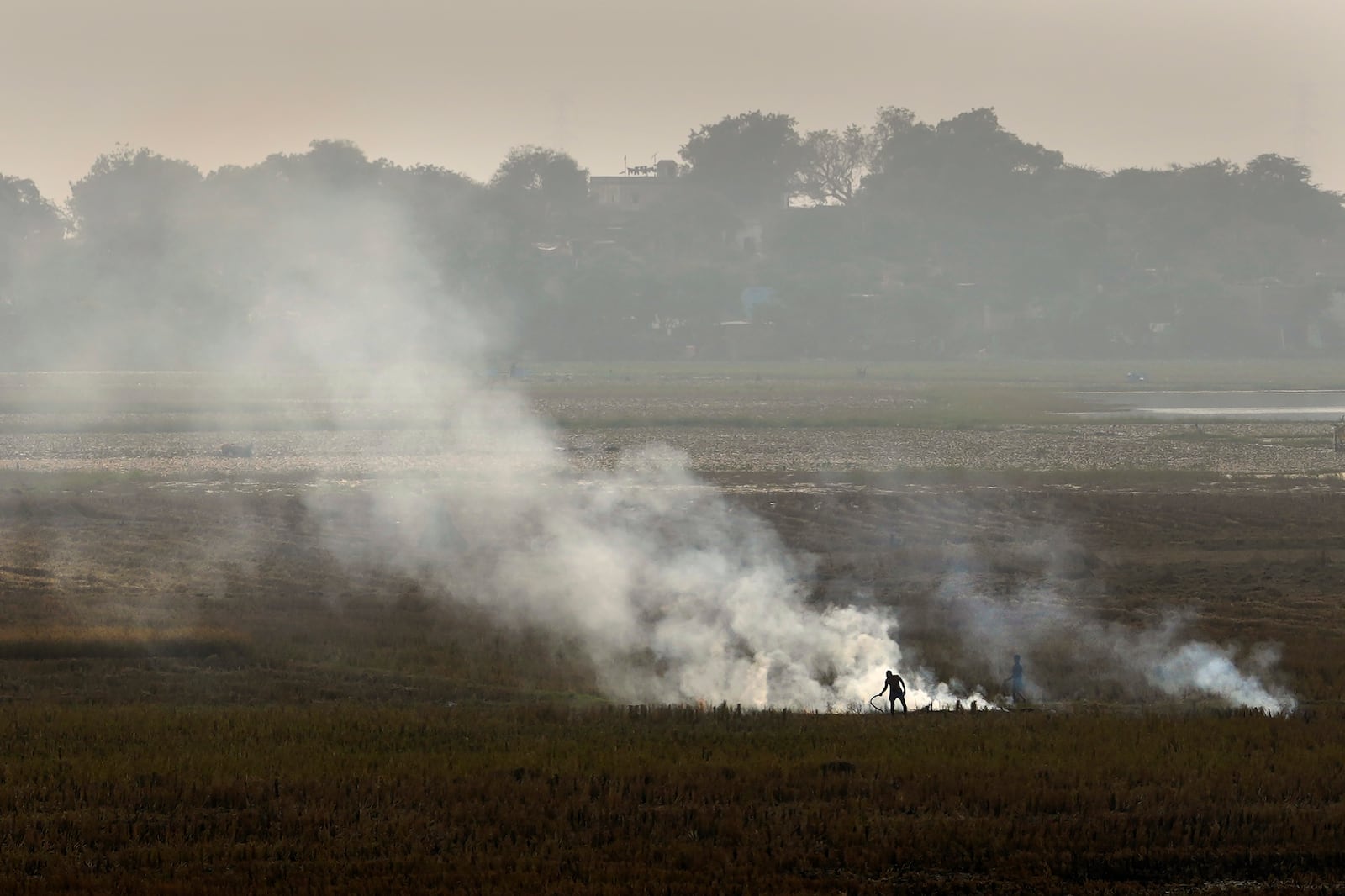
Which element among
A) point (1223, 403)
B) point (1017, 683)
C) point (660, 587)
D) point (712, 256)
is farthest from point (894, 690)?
point (712, 256)

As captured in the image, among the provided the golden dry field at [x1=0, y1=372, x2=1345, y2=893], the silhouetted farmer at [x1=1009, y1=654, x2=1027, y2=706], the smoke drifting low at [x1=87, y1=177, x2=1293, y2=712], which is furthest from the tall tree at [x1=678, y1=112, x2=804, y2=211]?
the silhouetted farmer at [x1=1009, y1=654, x2=1027, y2=706]

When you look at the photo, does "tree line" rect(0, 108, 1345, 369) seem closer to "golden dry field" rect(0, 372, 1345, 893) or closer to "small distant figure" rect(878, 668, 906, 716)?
"golden dry field" rect(0, 372, 1345, 893)

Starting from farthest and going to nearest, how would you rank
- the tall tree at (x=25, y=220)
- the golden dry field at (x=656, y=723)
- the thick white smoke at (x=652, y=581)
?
the tall tree at (x=25, y=220) < the thick white smoke at (x=652, y=581) < the golden dry field at (x=656, y=723)

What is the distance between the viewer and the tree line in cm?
12075

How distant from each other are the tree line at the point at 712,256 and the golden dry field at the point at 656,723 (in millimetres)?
67153

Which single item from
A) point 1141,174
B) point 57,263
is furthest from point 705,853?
point 1141,174

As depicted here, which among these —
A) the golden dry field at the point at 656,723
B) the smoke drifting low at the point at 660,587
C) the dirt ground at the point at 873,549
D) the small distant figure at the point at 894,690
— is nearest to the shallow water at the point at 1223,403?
the dirt ground at the point at 873,549

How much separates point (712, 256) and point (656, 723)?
472ft

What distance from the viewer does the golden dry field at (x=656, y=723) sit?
15078 millimetres

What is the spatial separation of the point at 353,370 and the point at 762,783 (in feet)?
295

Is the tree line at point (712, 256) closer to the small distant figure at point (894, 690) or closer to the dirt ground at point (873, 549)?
the dirt ground at point (873, 549)

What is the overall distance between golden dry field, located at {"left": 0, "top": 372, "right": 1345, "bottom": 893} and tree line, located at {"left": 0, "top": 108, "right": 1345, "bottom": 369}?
2644 inches

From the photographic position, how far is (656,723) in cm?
2002

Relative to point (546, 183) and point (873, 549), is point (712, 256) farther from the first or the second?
point (873, 549)
